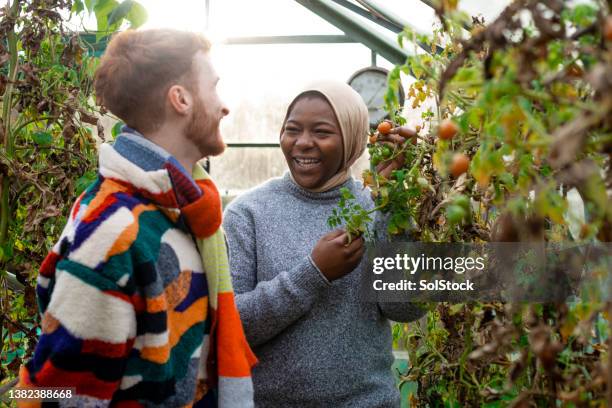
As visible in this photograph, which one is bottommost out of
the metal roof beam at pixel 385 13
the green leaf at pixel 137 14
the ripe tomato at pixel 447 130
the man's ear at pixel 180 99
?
the ripe tomato at pixel 447 130

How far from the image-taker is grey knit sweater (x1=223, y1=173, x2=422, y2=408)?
1.33 meters

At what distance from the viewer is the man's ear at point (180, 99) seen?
1026mm

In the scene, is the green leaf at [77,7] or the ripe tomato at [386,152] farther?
the green leaf at [77,7]

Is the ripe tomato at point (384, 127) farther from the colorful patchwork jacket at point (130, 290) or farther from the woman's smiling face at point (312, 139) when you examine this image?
the colorful patchwork jacket at point (130, 290)

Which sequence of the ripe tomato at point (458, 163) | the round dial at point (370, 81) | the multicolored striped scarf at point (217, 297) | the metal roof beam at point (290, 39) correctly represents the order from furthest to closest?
the metal roof beam at point (290, 39) → the round dial at point (370, 81) → the multicolored striped scarf at point (217, 297) → the ripe tomato at point (458, 163)

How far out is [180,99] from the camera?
3.39 ft

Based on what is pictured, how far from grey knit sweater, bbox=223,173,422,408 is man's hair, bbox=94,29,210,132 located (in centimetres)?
47

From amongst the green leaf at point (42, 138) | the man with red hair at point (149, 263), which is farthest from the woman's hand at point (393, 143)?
the green leaf at point (42, 138)

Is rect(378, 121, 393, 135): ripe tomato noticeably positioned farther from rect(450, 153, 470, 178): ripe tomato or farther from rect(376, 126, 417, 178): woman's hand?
rect(450, 153, 470, 178): ripe tomato

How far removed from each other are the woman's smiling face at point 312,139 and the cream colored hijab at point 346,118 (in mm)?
13

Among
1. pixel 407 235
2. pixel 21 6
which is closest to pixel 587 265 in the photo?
pixel 407 235

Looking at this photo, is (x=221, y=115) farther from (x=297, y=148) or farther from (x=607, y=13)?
(x=607, y=13)

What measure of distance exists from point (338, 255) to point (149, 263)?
48cm

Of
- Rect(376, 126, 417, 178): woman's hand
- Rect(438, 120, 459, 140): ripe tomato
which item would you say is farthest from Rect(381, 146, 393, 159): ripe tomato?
Rect(438, 120, 459, 140): ripe tomato
